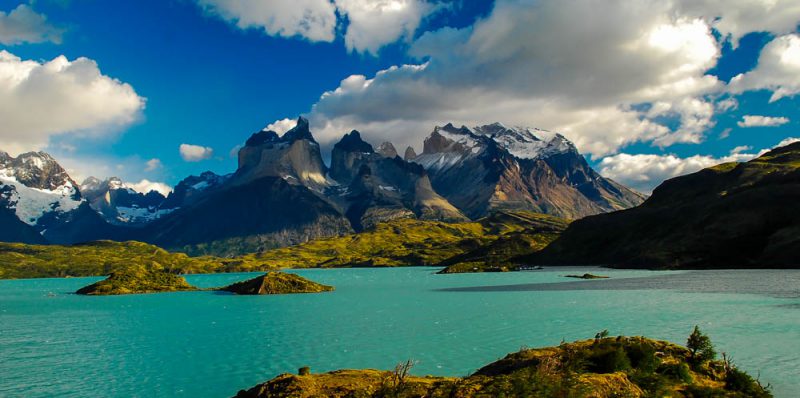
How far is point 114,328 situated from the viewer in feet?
322

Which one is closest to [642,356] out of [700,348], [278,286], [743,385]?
[700,348]

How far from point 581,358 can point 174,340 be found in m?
66.9

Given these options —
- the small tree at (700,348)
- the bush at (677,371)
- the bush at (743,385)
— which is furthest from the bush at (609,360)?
the bush at (743,385)

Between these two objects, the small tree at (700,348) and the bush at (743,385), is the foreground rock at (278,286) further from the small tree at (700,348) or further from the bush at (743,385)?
the bush at (743,385)

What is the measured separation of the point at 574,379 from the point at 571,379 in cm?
13

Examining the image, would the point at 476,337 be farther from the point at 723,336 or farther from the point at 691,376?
the point at 691,376

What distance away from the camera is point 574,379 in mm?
24984

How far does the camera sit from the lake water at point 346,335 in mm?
51750

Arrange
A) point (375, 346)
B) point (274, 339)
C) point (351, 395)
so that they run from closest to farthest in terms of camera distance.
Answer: point (351, 395) < point (375, 346) < point (274, 339)

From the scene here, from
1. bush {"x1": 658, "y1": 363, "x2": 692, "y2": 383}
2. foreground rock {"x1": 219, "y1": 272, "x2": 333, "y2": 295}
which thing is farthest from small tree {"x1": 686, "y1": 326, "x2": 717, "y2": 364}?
foreground rock {"x1": 219, "y1": 272, "x2": 333, "y2": 295}

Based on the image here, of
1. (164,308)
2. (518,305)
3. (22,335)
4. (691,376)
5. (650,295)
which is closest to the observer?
(691,376)

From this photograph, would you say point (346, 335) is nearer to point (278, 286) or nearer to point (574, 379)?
point (574, 379)

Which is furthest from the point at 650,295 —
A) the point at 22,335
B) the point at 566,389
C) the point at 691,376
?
the point at 22,335

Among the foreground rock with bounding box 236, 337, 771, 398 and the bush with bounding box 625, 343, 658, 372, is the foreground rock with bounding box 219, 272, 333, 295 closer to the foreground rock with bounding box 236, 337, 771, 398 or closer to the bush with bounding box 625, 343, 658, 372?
the foreground rock with bounding box 236, 337, 771, 398
